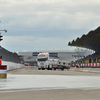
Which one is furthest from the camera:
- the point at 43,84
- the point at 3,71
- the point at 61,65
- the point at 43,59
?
the point at 61,65

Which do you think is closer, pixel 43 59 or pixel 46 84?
pixel 46 84

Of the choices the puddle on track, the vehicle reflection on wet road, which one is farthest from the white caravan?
the puddle on track

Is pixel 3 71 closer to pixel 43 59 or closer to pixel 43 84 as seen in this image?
pixel 43 84

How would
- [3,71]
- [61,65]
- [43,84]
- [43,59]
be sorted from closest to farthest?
[43,84] < [3,71] < [43,59] < [61,65]

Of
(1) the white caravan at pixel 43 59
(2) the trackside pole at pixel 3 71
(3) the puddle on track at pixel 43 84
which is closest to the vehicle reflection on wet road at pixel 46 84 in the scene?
(3) the puddle on track at pixel 43 84

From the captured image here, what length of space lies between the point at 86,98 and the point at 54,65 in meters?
63.3

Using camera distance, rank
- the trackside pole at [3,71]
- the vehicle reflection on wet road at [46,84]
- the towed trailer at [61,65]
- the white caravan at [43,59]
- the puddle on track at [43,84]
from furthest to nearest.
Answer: the towed trailer at [61,65]
the white caravan at [43,59]
the trackside pole at [3,71]
the vehicle reflection on wet road at [46,84]
the puddle on track at [43,84]

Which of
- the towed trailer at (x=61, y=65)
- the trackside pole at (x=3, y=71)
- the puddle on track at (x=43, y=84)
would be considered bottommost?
the puddle on track at (x=43, y=84)

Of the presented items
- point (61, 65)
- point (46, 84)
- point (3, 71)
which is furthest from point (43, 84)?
point (61, 65)

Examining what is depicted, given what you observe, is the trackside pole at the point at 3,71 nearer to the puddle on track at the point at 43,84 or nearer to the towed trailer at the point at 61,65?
the puddle on track at the point at 43,84

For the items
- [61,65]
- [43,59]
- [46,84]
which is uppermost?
[43,59]

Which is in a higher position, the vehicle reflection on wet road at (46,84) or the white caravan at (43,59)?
the white caravan at (43,59)

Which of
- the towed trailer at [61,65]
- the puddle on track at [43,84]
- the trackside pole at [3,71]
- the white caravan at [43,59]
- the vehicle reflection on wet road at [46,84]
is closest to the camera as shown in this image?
the puddle on track at [43,84]

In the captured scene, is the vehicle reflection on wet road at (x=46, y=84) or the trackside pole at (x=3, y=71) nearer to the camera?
the vehicle reflection on wet road at (x=46, y=84)
